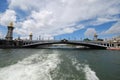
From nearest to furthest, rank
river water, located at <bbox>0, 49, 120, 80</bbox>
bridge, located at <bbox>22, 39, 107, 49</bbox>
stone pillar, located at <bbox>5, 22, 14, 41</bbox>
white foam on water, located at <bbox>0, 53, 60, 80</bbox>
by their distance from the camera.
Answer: white foam on water, located at <bbox>0, 53, 60, 80</bbox> < river water, located at <bbox>0, 49, 120, 80</bbox> < bridge, located at <bbox>22, 39, 107, 49</bbox> < stone pillar, located at <bbox>5, 22, 14, 41</bbox>

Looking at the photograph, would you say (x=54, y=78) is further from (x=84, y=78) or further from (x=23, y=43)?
(x=23, y=43)

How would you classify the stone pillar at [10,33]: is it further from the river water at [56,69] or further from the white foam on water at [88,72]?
the white foam on water at [88,72]

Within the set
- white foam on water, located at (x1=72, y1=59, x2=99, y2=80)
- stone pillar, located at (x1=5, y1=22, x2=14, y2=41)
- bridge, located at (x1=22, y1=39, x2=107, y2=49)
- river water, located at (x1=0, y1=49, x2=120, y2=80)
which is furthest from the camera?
stone pillar, located at (x1=5, y1=22, x2=14, y2=41)

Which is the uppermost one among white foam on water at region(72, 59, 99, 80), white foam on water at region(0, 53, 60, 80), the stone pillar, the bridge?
the stone pillar

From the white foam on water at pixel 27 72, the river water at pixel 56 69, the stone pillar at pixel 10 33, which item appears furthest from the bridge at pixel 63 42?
the white foam on water at pixel 27 72

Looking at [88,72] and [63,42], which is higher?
[63,42]

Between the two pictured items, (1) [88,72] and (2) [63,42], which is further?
(2) [63,42]

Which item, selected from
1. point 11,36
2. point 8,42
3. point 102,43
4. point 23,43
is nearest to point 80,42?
point 102,43

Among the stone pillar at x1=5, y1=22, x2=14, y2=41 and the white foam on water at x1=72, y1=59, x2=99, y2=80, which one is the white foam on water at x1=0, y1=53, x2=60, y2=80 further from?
the stone pillar at x1=5, y1=22, x2=14, y2=41

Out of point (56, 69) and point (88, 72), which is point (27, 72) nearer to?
point (56, 69)

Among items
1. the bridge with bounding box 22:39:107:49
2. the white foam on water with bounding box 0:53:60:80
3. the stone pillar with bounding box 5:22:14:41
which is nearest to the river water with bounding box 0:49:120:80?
the white foam on water with bounding box 0:53:60:80

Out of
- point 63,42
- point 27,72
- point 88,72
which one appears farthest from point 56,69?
point 63,42

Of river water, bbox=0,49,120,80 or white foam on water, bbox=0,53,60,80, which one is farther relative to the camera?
river water, bbox=0,49,120,80

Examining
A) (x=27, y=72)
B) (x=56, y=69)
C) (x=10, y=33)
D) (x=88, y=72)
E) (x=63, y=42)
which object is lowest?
(x=88, y=72)
